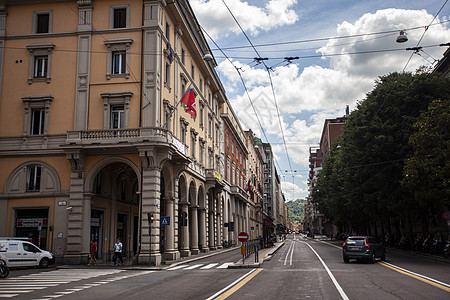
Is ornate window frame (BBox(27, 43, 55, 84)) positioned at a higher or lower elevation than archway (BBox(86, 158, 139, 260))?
higher

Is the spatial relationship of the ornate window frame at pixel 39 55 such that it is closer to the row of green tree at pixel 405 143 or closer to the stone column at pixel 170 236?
the stone column at pixel 170 236


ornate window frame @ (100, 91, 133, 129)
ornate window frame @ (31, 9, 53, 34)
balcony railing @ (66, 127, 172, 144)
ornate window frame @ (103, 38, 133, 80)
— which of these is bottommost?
balcony railing @ (66, 127, 172, 144)

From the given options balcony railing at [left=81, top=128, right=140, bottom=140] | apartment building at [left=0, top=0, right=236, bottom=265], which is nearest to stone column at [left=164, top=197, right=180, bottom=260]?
apartment building at [left=0, top=0, right=236, bottom=265]

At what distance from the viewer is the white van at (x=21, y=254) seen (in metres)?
22.8

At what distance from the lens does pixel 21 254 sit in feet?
76.3

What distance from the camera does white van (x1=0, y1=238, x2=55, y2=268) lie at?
74.7 feet

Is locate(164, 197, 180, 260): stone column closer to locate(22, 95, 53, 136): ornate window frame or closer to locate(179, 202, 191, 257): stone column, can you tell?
locate(179, 202, 191, 257): stone column

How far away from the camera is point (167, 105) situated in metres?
29.3

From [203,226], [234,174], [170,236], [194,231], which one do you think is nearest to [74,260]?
[170,236]

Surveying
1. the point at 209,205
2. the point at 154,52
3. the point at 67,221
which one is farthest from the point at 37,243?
the point at 209,205

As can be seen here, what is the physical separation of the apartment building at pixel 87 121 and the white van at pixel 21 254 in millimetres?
1826

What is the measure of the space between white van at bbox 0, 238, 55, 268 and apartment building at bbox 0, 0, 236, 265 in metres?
1.83

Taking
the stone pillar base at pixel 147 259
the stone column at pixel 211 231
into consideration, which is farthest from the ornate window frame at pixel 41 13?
the stone column at pixel 211 231

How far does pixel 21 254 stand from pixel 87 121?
938 cm
